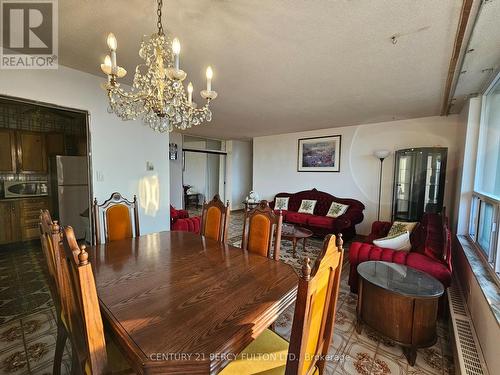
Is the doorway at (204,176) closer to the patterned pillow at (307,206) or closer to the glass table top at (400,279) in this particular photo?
the patterned pillow at (307,206)

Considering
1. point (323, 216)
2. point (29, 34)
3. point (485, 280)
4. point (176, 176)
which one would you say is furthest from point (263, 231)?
point (176, 176)

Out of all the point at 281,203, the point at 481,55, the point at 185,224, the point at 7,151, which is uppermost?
the point at 481,55

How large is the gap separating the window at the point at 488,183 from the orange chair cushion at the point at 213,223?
7.33ft

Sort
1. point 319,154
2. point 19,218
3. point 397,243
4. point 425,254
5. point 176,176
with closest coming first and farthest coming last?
point 425,254
point 397,243
point 19,218
point 319,154
point 176,176

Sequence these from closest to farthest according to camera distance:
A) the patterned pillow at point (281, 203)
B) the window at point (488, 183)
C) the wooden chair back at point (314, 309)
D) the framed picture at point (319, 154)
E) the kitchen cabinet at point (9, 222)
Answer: the wooden chair back at point (314, 309) < the window at point (488, 183) < the kitchen cabinet at point (9, 222) < the framed picture at point (319, 154) < the patterned pillow at point (281, 203)

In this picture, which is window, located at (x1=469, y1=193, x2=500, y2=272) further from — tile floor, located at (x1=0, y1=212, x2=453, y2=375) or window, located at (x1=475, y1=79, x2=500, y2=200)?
tile floor, located at (x1=0, y1=212, x2=453, y2=375)

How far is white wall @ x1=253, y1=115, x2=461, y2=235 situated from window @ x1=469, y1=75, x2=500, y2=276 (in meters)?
1.09

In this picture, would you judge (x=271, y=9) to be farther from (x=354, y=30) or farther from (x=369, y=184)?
(x=369, y=184)

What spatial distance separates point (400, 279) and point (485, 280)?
563mm

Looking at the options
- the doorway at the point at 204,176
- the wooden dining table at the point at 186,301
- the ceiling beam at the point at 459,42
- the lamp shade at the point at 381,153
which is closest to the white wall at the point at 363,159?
the lamp shade at the point at 381,153

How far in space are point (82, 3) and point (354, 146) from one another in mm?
4762

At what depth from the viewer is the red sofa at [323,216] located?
13.4 feet

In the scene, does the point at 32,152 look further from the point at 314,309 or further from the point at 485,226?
the point at 485,226

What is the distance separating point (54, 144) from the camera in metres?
3.92
